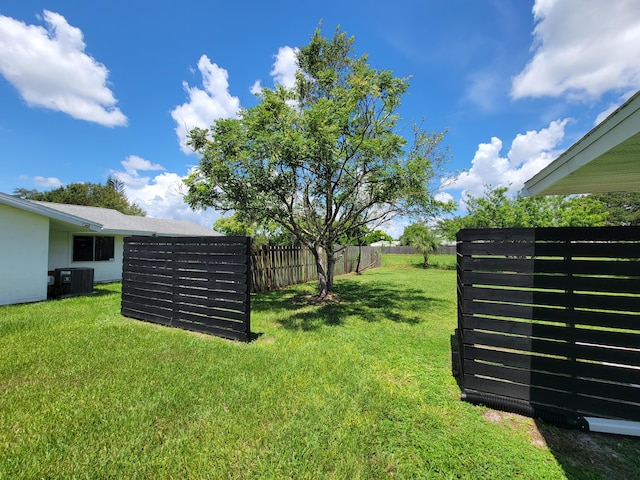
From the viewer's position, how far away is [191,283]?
18.3ft

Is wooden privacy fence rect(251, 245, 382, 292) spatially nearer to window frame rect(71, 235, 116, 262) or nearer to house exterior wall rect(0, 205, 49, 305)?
house exterior wall rect(0, 205, 49, 305)

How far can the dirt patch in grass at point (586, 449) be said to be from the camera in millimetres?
2051

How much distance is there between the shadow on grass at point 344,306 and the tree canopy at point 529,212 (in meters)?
9.61

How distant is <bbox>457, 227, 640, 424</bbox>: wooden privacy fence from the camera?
2.45m

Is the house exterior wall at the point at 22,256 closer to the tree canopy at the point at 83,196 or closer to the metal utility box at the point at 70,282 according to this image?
the metal utility box at the point at 70,282

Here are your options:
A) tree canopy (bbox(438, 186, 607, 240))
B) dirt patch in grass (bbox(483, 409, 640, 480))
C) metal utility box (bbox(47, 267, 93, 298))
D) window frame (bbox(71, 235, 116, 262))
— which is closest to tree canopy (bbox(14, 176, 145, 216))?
window frame (bbox(71, 235, 116, 262))

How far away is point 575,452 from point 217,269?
5.12 m

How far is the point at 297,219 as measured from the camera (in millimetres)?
8375

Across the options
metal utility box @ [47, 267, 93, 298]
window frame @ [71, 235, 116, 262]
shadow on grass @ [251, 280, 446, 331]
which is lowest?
shadow on grass @ [251, 280, 446, 331]

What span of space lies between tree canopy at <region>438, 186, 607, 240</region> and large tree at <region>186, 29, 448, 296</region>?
36.4 ft

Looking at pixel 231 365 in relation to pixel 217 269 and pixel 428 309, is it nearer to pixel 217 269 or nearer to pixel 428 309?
pixel 217 269

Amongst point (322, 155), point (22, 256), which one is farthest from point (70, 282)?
point (322, 155)

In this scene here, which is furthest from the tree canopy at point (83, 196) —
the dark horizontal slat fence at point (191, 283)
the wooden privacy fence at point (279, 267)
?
the dark horizontal slat fence at point (191, 283)

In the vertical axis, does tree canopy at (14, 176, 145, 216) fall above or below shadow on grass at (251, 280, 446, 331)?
above
